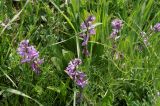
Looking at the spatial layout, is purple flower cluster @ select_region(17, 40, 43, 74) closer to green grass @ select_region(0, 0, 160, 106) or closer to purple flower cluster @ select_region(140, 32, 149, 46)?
green grass @ select_region(0, 0, 160, 106)

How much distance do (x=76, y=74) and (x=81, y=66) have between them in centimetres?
24

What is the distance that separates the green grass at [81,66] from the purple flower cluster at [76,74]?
0.19 ft

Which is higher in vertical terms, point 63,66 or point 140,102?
point 63,66

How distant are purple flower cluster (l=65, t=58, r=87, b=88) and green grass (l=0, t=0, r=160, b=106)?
6cm

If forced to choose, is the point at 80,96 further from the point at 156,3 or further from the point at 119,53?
the point at 156,3

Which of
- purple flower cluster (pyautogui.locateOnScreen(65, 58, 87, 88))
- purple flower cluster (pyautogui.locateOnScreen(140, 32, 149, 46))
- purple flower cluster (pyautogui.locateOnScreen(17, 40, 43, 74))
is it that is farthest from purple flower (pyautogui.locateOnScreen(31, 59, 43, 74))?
purple flower cluster (pyautogui.locateOnScreen(140, 32, 149, 46))

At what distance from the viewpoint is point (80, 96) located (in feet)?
6.21

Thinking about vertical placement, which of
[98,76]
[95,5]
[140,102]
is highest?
[95,5]

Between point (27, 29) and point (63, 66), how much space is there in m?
0.36

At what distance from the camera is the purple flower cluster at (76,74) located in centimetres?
181

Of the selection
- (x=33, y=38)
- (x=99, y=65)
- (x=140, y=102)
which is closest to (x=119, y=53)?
(x=99, y=65)

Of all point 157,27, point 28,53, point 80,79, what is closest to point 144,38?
point 157,27

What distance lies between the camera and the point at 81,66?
2.06 meters

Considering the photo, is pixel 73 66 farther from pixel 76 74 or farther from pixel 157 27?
pixel 157 27
